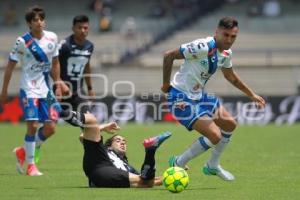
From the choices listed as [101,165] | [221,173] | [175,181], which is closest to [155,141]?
[175,181]

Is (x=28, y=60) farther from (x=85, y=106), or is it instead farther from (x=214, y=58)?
(x=214, y=58)

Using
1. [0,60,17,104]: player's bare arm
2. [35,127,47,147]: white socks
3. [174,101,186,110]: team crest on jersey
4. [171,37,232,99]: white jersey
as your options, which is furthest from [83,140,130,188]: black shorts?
[35,127,47,147]: white socks

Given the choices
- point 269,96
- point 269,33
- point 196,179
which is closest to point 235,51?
point 269,33

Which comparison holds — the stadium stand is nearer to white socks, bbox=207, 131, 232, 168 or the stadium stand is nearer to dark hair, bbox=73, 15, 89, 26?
dark hair, bbox=73, 15, 89, 26

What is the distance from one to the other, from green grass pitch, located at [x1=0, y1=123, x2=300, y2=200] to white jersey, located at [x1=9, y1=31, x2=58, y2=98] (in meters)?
1.23

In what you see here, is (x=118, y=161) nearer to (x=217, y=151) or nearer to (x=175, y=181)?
(x=175, y=181)

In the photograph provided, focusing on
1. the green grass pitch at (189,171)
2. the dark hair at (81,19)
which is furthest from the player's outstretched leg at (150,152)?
the dark hair at (81,19)

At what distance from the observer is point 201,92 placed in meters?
10.7

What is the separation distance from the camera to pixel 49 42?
12125 millimetres

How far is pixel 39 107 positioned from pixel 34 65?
2.04 feet

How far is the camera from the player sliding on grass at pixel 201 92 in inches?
407

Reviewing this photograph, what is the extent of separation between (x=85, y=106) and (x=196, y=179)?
3.03 metres

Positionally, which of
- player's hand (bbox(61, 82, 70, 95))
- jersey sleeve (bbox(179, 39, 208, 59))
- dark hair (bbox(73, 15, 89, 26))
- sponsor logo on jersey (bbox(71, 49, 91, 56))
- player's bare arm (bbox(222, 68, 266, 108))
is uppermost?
dark hair (bbox(73, 15, 89, 26))

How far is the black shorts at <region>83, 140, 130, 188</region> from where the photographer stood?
9820mm
